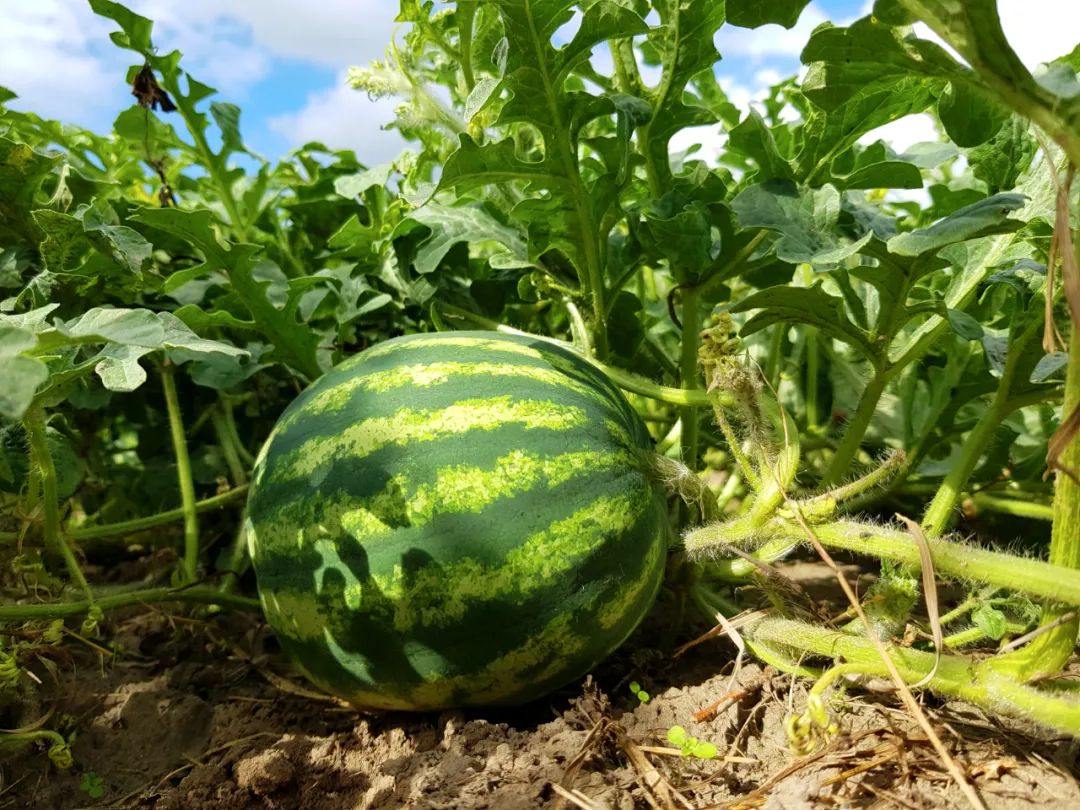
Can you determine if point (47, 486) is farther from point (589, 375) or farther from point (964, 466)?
point (964, 466)

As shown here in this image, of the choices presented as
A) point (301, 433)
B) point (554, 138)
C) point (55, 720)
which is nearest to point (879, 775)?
point (301, 433)

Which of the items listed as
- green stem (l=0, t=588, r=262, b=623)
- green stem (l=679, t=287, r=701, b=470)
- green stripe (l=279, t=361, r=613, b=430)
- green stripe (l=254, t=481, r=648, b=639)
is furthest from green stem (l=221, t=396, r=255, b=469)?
green stem (l=679, t=287, r=701, b=470)

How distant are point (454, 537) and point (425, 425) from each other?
0.70ft

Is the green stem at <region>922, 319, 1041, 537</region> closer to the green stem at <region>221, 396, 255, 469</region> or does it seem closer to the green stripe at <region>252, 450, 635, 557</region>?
the green stripe at <region>252, 450, 635, 557</region>

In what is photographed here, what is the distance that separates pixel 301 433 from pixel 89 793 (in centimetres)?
73

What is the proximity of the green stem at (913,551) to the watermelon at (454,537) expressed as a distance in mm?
167

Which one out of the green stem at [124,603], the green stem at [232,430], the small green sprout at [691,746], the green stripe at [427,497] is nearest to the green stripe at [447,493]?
the green stripe at [427,497]

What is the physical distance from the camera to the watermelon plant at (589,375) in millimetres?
1291

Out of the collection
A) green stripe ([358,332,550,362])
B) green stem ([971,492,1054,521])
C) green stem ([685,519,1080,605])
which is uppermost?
green stripe ([358,332,550,362])

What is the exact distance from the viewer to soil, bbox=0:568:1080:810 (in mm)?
1280

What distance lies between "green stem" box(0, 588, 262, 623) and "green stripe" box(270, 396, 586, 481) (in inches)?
17.5

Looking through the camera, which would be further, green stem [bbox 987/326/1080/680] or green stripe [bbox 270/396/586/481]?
green stripe [bbox 270/396/586/481]

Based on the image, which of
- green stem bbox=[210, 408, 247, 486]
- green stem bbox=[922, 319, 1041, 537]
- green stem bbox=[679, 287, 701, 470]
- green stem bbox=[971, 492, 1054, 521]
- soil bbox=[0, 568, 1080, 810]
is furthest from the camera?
green stem bbox=[210, 408, 247, 486]

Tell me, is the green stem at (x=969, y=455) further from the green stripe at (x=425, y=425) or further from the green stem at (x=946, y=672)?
the green stripe at (x=425, y=425)
